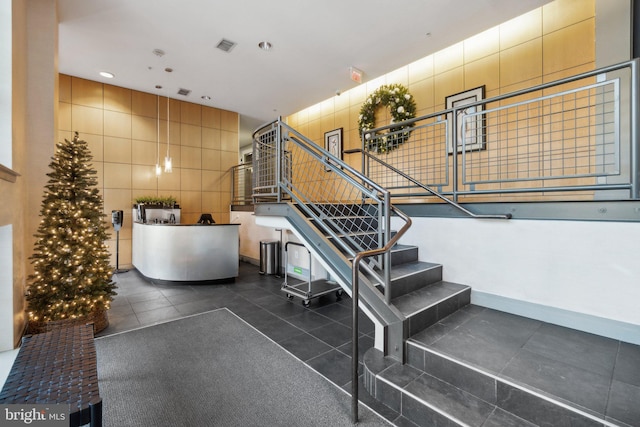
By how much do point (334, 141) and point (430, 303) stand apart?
5.80m

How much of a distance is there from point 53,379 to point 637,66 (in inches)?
181

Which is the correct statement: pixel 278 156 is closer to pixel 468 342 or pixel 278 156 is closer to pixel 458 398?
pixel 468 342

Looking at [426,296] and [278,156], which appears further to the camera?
[278,156]

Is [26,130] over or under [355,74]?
under

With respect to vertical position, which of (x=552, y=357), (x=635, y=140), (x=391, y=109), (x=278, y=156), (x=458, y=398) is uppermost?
(x=391, y=109)

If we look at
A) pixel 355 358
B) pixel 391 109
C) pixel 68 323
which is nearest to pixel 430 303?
pixel 355 358

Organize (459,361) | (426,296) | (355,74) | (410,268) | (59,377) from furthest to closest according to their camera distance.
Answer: (355,74) → (410,268) → (426,296) → (459,361) → (59,377)

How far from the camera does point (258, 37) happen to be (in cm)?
490

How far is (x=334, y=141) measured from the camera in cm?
770

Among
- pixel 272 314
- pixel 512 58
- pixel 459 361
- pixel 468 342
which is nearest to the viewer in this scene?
pixel 459 361

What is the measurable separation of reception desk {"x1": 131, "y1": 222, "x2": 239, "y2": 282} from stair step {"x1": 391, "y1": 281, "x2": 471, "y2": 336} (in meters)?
3.70

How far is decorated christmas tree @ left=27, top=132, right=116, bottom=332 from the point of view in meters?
2.90

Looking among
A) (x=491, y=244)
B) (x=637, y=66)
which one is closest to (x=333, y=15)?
(x=637, y=66)

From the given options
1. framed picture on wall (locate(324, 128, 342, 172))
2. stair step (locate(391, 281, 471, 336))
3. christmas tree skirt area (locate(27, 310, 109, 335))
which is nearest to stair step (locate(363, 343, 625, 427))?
stair step (locate(391, 281, 471, 336))
